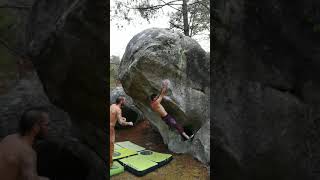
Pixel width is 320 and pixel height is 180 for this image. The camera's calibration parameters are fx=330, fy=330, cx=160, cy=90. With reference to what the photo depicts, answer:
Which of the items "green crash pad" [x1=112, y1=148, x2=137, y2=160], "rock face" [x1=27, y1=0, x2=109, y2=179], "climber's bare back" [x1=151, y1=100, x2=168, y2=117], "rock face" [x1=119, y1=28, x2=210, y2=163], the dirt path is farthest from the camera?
"rock face" [x1=119, y1=28, x2=210, y2=163]

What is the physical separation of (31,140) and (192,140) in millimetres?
5641

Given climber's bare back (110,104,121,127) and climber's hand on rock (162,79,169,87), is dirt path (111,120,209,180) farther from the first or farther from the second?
climber's hand on rock (162,79,169,87)

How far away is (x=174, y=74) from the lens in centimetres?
835

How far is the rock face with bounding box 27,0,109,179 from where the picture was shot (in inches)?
109

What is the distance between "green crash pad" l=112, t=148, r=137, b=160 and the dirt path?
2.30 feet

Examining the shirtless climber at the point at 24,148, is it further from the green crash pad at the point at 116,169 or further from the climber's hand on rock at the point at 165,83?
the climber's hand on rock at the point at 165,83

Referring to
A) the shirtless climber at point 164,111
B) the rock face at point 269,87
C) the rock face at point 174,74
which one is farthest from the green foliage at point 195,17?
the rock face at point 269,87

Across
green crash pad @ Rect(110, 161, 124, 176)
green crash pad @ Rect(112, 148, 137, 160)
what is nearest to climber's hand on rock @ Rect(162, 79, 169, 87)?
green crash pad @ Rect(112, 148, 137, 160)

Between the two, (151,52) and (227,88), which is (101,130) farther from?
(151,52)

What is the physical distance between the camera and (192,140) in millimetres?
7824

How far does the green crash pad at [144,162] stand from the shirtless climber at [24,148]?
4.22 metres

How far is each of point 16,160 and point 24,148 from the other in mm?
105

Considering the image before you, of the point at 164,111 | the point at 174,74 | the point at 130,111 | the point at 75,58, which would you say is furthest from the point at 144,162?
the point at 75,58

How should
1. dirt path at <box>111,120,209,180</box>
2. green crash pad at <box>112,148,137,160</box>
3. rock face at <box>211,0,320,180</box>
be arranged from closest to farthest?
rock face at <box>211,0,320,180</box>, dirt path at <box>111,120,209,180</box>, green crash pad at <box>112,148,137,160</box>
